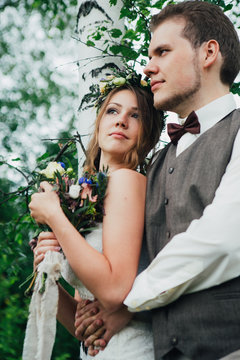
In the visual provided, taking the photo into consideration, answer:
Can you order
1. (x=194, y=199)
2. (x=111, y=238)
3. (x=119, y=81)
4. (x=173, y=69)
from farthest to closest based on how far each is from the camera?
(x=119, y=81)
(x=173, y=69)
(x=111, y=238)
(x=194, y=199)

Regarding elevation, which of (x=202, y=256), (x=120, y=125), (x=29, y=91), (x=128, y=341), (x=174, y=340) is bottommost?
(x=128, y=341)

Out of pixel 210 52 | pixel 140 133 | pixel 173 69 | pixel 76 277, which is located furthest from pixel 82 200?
pixel 210 52

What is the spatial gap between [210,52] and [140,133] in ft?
2.35

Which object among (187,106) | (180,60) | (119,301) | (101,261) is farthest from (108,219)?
(180,60)

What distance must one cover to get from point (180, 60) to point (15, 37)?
1027 cm

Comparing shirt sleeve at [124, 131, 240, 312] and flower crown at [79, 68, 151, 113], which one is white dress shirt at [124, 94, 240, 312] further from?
flower crown at [79, 68, 151, 113]

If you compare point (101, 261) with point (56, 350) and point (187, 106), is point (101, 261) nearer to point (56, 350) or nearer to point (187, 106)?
point (187, 106)

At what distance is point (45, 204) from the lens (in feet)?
7.73

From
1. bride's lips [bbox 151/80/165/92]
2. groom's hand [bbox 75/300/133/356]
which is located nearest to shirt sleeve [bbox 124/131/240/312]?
groom's hand [bbox 75/300/133/356]

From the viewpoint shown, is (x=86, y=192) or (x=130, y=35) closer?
(x=86, y=192)

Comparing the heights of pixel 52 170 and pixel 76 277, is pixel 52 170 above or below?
above

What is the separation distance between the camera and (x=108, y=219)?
236 cm

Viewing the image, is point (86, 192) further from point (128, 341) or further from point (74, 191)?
point (128, 341)

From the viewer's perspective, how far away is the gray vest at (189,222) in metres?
1.84
